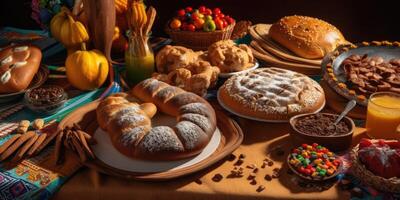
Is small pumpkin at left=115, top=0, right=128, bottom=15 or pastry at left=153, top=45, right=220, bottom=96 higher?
small pumpkin at left=115, top=0, right=128, bottom=15

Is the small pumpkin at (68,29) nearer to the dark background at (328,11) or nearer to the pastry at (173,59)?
the pastry at (173,59)

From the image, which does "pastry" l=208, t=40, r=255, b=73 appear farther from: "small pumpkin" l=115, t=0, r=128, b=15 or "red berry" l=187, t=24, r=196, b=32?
"small pumpkin" l=115, t=0, r=128, b=15

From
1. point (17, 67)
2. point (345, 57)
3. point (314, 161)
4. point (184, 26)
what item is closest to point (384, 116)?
point (314, 161)

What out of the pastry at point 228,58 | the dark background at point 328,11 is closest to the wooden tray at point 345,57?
the pastry at point 228,58

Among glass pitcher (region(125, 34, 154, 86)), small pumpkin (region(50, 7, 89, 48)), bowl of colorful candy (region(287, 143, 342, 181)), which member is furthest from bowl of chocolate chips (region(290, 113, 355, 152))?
small pumpkin (region(50, 7, 89, 48))

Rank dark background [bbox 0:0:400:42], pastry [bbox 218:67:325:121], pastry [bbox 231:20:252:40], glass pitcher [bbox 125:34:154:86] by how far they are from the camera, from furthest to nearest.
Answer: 1. dark background [bbox 0:0:400:42]
2. pastry [bbox 231:20:252:40]
3. glass pitcher [bbox 125:34:154:86]
4. pastry [bbox 218:67:325:121]

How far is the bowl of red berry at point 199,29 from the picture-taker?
1.93 m

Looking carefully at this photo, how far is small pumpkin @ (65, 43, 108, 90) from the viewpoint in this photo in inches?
62.8

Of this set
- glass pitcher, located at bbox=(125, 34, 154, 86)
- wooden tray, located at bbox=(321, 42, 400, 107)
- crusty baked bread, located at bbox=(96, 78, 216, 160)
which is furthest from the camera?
glass pitcher, located at bbox=(125, 34, 154, 86)

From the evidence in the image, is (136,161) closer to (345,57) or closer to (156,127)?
(156,127)

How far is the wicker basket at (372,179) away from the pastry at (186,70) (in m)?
0.59

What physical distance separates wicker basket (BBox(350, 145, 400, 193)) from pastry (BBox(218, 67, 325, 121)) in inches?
11.9

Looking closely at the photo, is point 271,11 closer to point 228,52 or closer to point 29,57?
point 228,52

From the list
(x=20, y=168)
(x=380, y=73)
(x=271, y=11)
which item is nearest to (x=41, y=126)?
(x=20, y=168)
